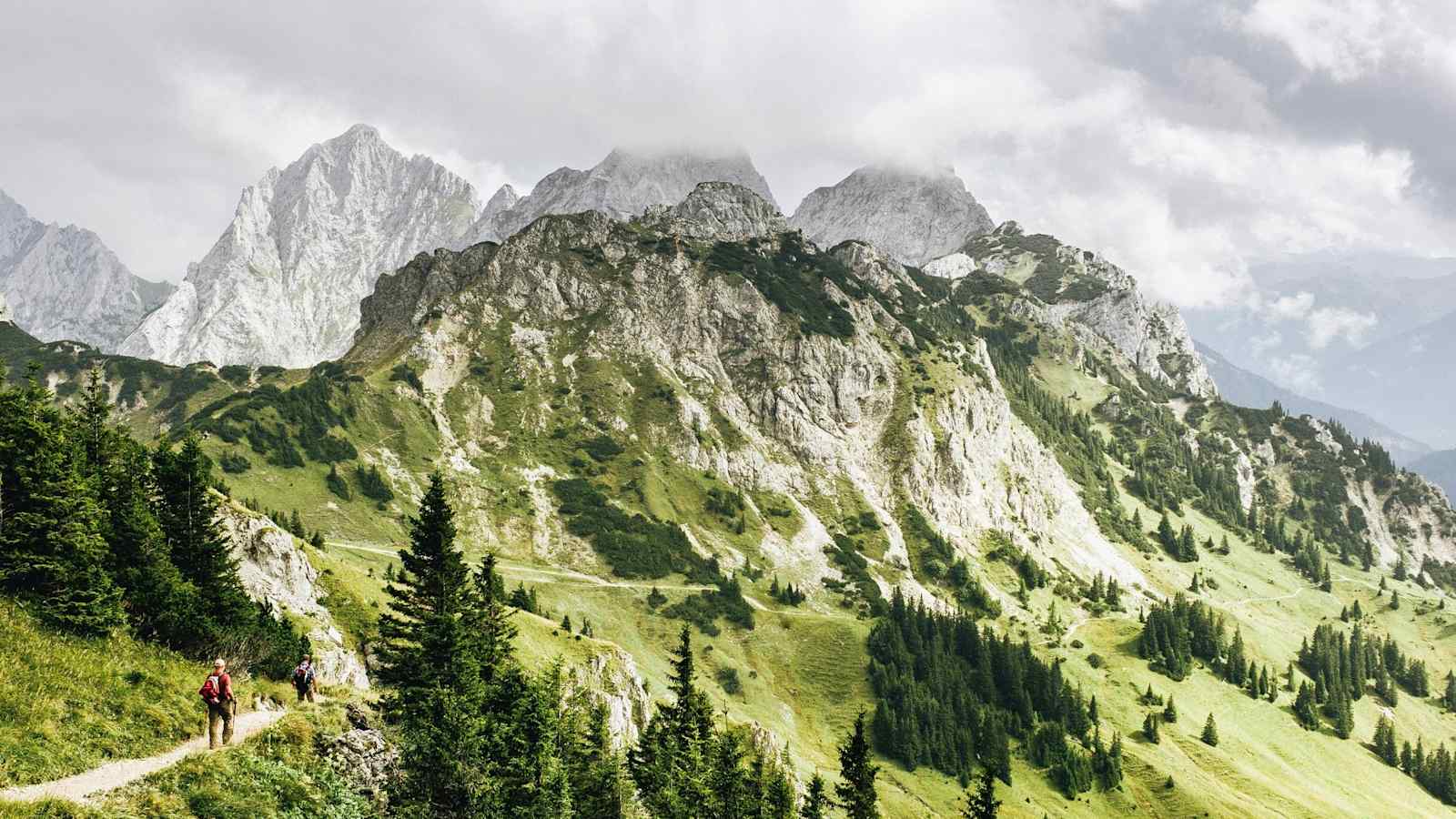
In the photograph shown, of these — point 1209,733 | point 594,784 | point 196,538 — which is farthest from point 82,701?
point 1209,733

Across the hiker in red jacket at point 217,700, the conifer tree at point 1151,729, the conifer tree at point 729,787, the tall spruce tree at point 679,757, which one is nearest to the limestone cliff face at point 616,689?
the tall spruce tree at point 679,757

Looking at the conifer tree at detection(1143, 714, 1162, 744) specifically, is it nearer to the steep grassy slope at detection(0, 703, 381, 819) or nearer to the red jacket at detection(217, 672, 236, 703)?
the steep grassy slope at detection(0, 703, 381, 819)

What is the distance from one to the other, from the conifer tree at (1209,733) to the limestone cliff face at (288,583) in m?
186

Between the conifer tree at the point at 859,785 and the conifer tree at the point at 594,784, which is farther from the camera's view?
the conifer tree at the point at 859,785

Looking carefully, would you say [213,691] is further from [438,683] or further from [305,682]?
[438,683]

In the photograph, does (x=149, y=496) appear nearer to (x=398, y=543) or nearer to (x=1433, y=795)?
(x=398, y=543)

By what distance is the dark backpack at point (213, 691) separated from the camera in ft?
91.9

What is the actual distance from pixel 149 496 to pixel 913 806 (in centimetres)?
12466

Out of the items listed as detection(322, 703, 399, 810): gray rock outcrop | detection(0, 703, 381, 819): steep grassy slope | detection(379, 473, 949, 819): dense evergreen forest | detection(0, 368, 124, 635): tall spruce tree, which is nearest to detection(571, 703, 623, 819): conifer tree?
detection(379, 473, 949, 819): dense evergreen forest

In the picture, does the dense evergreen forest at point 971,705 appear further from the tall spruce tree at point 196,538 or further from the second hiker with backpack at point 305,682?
the tall spruce tree at point 196,538

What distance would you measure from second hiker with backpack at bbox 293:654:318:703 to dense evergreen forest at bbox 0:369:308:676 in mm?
2686

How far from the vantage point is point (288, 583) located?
6462 centimetres

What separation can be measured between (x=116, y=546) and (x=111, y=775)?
61.3 ft

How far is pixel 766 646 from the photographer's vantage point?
170m
